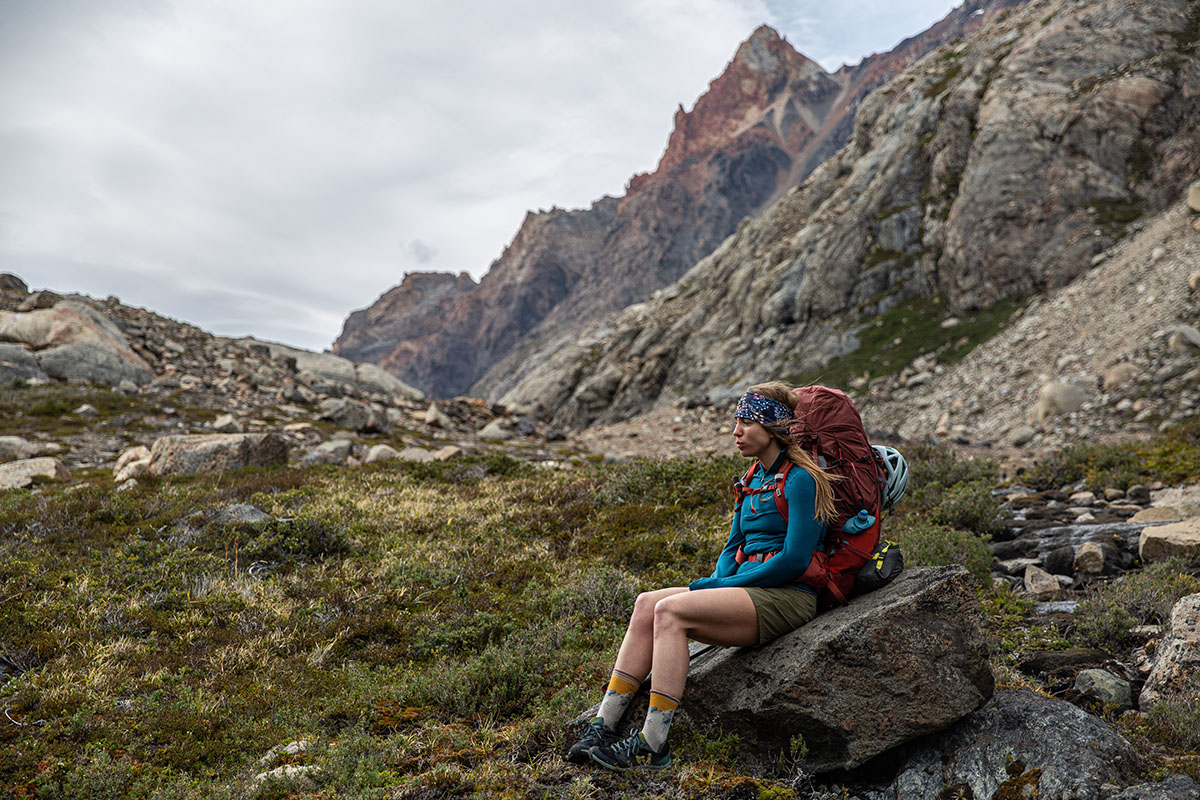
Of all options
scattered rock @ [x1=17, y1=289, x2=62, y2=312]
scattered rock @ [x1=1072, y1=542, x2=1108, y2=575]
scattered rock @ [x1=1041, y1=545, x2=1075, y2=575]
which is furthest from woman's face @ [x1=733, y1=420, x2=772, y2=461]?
scattered rock @ [x1=17, y1=289, x2=62, y2=312]

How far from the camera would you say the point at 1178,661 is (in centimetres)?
449

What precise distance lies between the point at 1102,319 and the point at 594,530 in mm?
20285

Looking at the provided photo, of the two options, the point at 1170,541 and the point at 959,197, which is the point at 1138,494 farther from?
the point at 959,197

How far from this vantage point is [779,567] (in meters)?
4.45

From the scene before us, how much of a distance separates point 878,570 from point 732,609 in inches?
48.0

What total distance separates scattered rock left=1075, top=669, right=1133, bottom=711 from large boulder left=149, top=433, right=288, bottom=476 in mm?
15840

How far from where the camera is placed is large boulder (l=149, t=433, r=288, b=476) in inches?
546

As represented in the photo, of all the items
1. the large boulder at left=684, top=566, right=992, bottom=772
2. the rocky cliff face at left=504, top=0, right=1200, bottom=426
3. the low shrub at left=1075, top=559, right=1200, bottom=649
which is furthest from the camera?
the rocky cliff face at left=504, top=0, right=1200, bottom=426

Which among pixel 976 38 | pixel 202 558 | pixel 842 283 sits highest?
pixel 976 38

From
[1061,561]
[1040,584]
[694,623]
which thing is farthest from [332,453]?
[1061,561]

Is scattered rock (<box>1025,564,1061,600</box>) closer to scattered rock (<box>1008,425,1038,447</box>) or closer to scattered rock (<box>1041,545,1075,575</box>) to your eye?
scattered rock (<box>1041,545,1075,575</box>)

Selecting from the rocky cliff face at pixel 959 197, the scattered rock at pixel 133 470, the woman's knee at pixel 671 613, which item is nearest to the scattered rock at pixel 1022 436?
the rocky cliff face at pixel 959 197

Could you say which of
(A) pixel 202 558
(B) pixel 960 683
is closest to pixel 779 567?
(B) pixel 960 683

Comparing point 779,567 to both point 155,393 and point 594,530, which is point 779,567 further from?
point 155,393
